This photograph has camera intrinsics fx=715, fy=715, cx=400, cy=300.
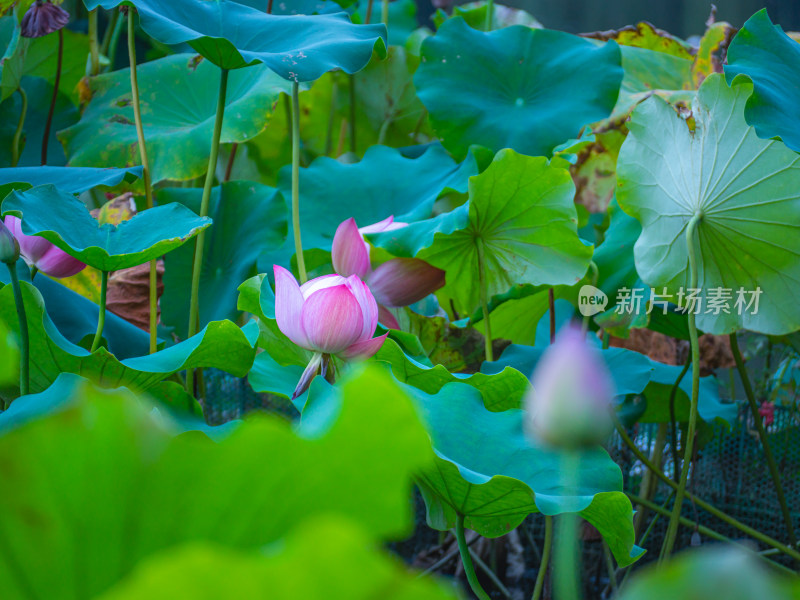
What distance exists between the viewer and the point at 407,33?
185cm

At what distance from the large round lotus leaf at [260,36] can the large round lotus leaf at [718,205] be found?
33cm

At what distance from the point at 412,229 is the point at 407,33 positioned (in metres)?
1.24

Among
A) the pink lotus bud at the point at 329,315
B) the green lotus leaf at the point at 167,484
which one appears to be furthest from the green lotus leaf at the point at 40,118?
the green lotus leaf at the point at 167,484

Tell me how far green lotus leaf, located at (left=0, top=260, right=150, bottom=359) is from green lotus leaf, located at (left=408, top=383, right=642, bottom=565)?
38 cm

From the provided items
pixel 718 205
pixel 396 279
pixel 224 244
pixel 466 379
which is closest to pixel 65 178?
pixel 224 244

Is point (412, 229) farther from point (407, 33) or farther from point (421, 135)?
point (407, 33)

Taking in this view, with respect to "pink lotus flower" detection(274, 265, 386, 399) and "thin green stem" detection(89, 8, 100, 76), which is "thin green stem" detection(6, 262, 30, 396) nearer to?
"pink lotus flower" detection(274, 265, 386, 399)

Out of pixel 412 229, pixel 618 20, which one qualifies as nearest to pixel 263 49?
pixel 412 229

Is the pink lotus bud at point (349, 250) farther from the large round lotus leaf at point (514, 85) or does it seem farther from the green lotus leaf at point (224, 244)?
the large round lotus leaf at point (514, 85)

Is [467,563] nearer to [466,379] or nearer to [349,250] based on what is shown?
[466,379]

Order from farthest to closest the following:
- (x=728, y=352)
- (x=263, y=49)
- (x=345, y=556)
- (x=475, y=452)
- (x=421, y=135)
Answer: (x=421, y=135), (x=728, y=352), (x=263, y=49), (x=475, y=452), (x=345, y=556)

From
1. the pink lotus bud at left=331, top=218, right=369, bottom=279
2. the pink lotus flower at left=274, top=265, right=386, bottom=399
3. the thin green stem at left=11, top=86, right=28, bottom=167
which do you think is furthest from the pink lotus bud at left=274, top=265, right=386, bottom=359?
the thin green stem at left=11, top=86, right=28, bottom=167

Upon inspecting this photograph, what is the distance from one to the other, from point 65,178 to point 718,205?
701mm

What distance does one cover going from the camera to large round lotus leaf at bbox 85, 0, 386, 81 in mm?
635
